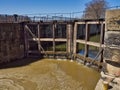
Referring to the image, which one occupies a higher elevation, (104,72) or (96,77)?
(104,72)

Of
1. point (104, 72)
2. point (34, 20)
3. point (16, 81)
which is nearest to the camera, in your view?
point (104, 72)

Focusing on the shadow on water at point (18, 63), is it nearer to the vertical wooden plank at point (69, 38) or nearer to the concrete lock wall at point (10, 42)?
the concrete lock wall at point (10, 42)

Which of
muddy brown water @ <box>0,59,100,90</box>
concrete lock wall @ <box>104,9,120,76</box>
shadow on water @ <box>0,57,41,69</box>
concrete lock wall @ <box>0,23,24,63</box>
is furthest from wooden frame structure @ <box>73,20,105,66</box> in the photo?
concrete lock wall @ <box>0,23,24,63</box>

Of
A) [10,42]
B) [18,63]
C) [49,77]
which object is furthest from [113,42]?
[10,42]

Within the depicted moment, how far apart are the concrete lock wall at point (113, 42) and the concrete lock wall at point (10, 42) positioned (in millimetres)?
10835

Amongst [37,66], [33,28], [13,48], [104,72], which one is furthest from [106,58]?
[33,28]

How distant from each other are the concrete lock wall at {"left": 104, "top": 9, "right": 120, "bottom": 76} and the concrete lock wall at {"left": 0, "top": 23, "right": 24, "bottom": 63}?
427 inches

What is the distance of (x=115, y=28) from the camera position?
9.12 metres

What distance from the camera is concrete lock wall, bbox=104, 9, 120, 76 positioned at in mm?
9047

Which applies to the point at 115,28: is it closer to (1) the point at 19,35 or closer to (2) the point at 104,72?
(2) the point at 104,72

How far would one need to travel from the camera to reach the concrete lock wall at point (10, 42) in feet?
53.7

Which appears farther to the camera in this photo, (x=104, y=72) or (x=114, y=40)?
(x=104, y=72)

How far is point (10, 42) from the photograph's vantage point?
678 inches

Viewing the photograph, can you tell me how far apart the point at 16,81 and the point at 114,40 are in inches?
304
